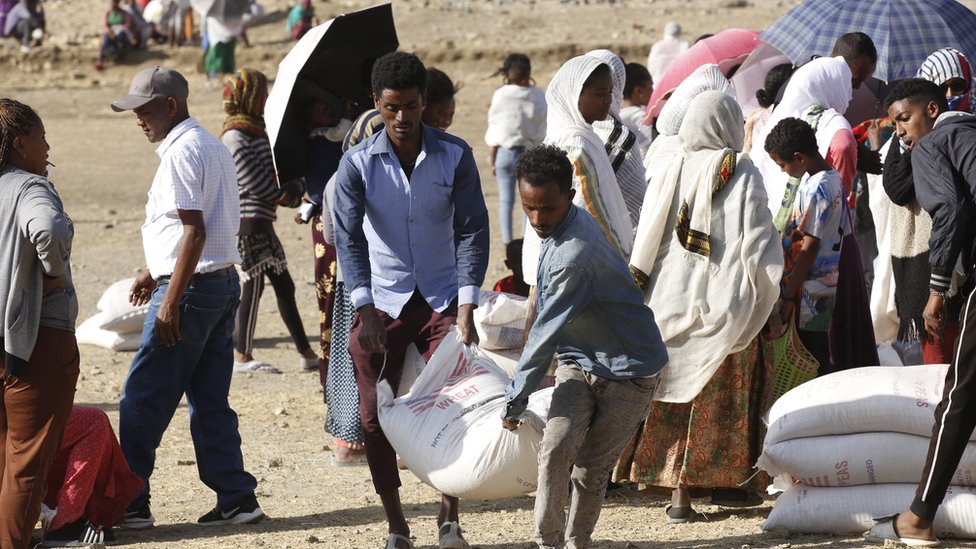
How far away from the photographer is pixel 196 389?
19.2ft

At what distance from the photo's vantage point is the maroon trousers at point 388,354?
5.16 metres

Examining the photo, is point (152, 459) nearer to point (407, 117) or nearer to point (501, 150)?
point (407, 117)

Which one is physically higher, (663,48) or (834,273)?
(663,48)

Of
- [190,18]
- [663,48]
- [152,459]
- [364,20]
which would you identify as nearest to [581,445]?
[152,459]

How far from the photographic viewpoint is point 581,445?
4.80 meters

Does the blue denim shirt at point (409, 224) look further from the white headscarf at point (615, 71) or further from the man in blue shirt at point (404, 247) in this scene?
the white headscarf at point (615, 71)

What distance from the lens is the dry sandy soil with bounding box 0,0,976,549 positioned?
18.6 feet

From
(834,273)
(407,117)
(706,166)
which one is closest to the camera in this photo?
(407,117)

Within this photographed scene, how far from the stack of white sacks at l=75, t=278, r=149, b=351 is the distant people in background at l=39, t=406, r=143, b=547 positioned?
154 inches

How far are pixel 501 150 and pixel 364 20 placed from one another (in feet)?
16.0

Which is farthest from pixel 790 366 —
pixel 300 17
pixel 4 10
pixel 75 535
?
pixel 4 10

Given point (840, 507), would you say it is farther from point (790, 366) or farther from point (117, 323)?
point (117, 323)

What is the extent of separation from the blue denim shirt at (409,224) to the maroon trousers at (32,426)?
109cm

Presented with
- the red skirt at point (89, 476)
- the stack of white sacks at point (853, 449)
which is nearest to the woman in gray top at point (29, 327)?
the red skirt at point (89, 476)
